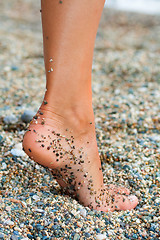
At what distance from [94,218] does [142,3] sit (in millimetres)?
7536

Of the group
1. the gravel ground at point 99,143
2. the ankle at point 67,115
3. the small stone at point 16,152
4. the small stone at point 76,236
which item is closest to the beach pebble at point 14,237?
the gravel ground at point 99,143

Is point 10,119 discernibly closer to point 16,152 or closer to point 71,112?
point 16,152

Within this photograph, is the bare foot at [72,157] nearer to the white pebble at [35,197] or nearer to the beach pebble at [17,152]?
the white pebble at [35,197]

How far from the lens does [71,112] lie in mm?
1165

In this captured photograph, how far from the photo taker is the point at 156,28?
4.81 meters

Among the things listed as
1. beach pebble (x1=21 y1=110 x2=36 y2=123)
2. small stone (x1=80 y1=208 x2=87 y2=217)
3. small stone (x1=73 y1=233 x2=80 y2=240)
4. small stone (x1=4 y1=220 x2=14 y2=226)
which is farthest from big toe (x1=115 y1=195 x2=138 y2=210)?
beach pebble (x1=21 y1=110 x2=36 y2=123)

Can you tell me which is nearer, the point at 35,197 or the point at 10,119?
the point at 35,197

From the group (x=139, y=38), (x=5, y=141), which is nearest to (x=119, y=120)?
(x=5, y=141)

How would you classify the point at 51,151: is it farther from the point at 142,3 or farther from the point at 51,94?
the point at 142,3

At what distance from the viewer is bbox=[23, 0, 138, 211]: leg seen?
1041 mm

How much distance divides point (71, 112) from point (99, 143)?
2.11ft

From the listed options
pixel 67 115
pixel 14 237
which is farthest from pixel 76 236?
pixel 67 115

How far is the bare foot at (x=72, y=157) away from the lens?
119 centimetres

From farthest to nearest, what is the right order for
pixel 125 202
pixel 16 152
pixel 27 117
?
pixel 27 117, pixel 16 152, pixel 125 202
